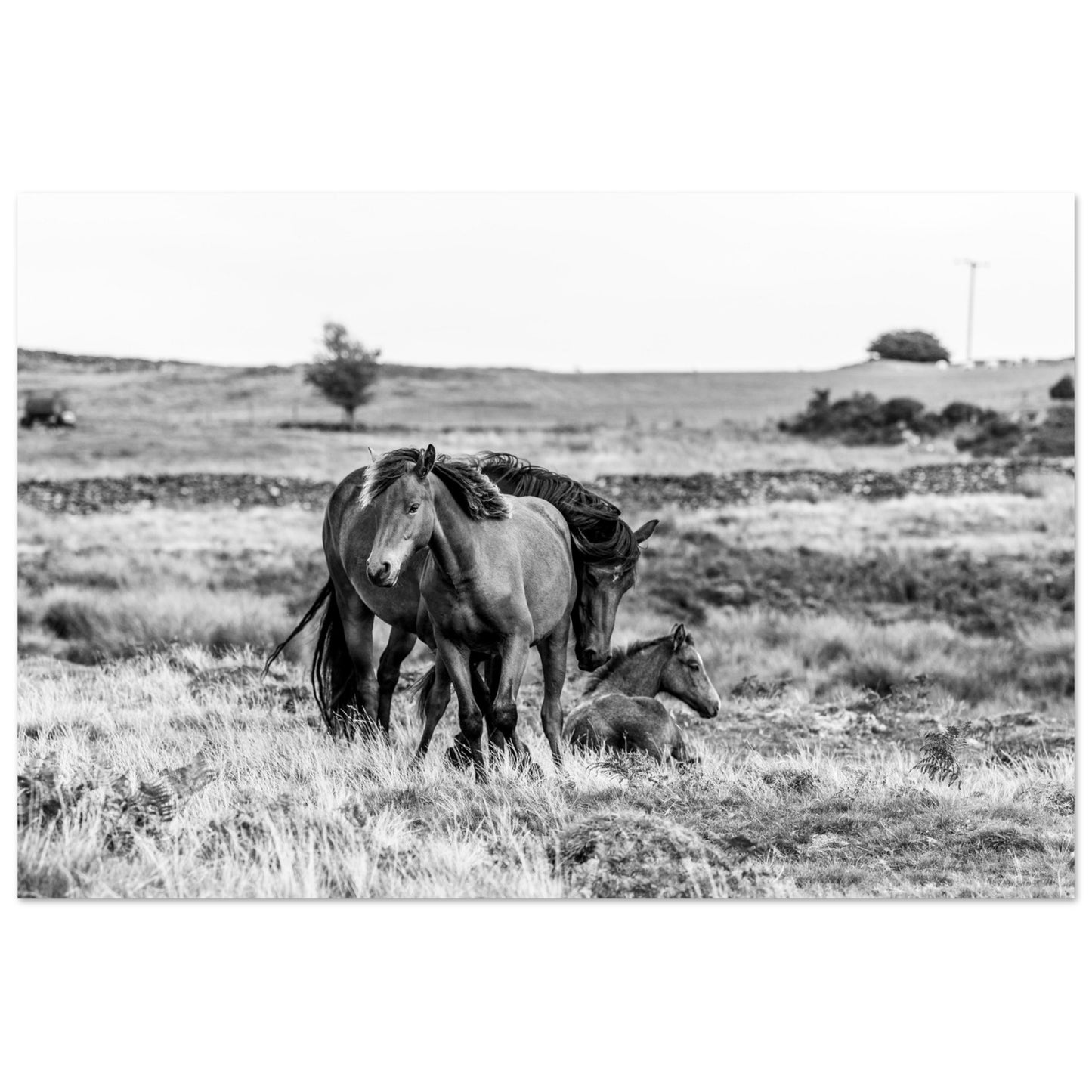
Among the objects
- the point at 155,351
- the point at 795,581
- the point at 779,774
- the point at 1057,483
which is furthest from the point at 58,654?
the point at 1057,483

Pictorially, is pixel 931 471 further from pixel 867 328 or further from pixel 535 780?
pixel 535 780

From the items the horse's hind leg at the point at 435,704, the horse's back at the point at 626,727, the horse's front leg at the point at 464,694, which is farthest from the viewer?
the horse's back at the point at 626,727

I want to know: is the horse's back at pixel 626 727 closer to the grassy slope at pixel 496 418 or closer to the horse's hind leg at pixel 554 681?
the horse's hind leg at pixel 554 681

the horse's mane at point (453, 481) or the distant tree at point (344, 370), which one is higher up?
the distant tree at point (344, 370)

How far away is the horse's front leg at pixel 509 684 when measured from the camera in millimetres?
7496

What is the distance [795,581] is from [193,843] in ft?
55.4

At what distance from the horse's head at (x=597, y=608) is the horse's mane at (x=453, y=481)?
1038 mm

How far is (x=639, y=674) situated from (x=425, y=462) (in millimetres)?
3430

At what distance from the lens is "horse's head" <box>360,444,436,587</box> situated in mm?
6574

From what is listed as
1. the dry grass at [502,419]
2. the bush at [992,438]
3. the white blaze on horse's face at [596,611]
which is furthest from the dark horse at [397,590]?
the bush at [992,438]

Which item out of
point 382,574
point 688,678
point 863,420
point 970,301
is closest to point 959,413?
point 863,420

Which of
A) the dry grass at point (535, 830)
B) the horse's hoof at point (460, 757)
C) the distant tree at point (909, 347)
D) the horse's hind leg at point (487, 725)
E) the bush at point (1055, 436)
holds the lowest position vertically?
the dry grass at point (535, 830)

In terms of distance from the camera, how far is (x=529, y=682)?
13.0 meters

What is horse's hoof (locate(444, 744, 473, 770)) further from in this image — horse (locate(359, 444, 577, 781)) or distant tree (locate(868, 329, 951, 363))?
distant tree (locate(868, 329, 951, 363))
